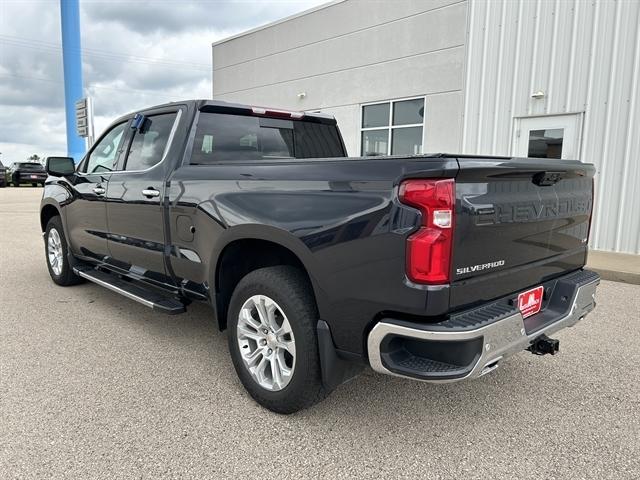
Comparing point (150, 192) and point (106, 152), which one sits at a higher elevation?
point (106, 152)

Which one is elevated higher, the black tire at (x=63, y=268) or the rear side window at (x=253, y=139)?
the rear side window at (x=253, y=139)

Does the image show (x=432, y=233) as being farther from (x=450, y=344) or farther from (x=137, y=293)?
(x=137, y=293)

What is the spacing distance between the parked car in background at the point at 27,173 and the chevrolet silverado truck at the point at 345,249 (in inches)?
1182

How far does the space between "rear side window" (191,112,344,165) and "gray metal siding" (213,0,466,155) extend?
6442 mm

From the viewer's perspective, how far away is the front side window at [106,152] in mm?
4582

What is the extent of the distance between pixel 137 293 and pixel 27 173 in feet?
100

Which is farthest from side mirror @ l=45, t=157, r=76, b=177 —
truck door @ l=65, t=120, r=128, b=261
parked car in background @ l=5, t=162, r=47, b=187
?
parked car in background @ l=5, t=162, r=47, b=187

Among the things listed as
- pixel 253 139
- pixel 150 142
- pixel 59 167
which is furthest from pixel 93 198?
pixel 253 139

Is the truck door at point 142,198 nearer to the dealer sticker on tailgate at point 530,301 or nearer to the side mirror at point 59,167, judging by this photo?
the side mirror at point 59,167

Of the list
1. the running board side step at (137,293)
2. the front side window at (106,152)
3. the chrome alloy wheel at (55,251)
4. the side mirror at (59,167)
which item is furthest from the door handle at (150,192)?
the chrome alloy wheel at (55,251)

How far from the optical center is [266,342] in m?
2.87

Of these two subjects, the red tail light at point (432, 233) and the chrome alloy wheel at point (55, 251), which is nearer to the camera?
the red tail light at point (432, 233)

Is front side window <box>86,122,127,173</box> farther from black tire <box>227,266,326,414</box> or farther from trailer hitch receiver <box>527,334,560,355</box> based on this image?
trailer hitch receiver <box>527,334,560,355</box>

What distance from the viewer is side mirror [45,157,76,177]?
198 inches
